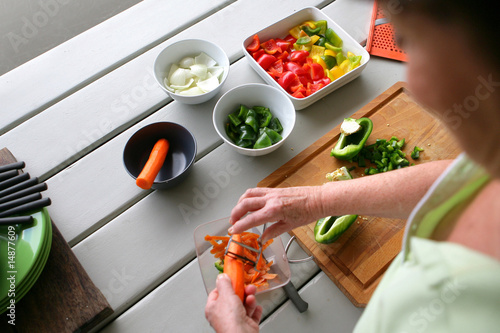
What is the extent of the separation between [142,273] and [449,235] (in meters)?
0.77

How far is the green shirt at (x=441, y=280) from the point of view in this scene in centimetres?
52

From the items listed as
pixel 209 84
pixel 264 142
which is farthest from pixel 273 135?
pixel 209 84

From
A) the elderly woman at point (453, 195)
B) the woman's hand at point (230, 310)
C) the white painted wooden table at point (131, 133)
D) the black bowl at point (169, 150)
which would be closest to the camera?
the elderly woman at point (453, 195)

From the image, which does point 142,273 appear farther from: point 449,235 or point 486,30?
point 486,30

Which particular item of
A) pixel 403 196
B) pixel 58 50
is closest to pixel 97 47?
pixel 58 50

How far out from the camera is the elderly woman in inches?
15.8

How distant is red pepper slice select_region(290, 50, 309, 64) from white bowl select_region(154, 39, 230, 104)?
0.24 m

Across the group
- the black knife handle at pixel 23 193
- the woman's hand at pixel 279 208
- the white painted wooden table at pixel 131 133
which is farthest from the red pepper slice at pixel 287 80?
the black knife handle at pixel 23 193

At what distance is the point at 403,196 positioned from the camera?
0.93 meters

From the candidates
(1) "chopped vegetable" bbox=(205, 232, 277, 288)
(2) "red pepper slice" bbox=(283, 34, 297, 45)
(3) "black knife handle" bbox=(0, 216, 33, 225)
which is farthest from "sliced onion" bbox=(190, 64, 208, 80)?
(3) "black knife handle" bbox=(0, 216, 33, 225)

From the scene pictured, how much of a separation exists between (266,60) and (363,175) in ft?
1.66

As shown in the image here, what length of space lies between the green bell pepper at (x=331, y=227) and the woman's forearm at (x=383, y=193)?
0.19 feet

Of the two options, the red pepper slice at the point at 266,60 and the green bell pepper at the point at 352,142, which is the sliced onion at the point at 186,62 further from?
the green bell pepper at the point at 352,142

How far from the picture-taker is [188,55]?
1325mm
